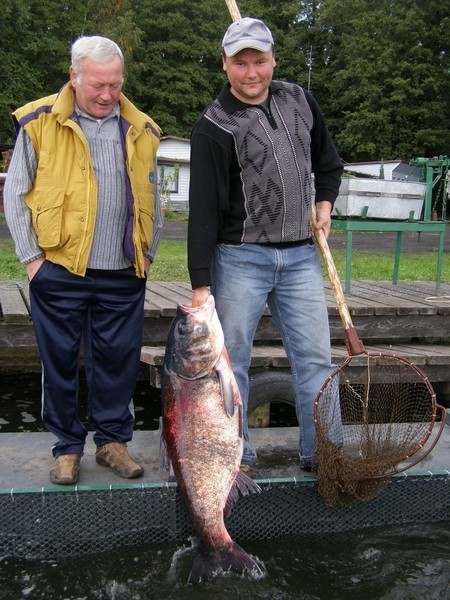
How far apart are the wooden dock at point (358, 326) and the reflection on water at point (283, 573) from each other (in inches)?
75.5

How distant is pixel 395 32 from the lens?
1682 inches

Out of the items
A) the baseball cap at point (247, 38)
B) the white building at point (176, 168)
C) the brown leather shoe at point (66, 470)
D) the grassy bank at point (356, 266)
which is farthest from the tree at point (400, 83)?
the brown leather shoe at point (66, 470)

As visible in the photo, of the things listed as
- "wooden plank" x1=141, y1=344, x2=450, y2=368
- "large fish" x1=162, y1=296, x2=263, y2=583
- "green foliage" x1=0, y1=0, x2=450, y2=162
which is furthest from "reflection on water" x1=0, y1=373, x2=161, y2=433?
"green foliage" x1=0, y1=0, x2=450, y2=162

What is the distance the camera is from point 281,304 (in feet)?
12.4

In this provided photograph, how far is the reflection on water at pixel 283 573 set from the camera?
3457 millimetres

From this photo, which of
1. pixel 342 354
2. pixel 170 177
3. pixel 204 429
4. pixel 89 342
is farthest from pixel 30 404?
pixel 170 177

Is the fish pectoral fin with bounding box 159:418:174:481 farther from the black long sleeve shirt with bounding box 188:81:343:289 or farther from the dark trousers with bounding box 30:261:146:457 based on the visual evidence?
the black long sleeve shirt with bounding box 188:81:343:289

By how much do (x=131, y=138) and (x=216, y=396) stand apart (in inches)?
55.6

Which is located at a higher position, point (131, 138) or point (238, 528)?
point (131, 138)

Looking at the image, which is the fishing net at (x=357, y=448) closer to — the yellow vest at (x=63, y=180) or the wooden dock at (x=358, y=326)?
the yellow vest at (x=63, y=180)

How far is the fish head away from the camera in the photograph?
3.18 meters

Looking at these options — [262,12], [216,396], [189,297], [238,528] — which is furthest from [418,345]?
[262,12]

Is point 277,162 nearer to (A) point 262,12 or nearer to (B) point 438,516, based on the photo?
(B) point 438,516

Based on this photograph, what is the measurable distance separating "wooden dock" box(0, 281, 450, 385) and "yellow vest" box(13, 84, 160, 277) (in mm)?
2377
